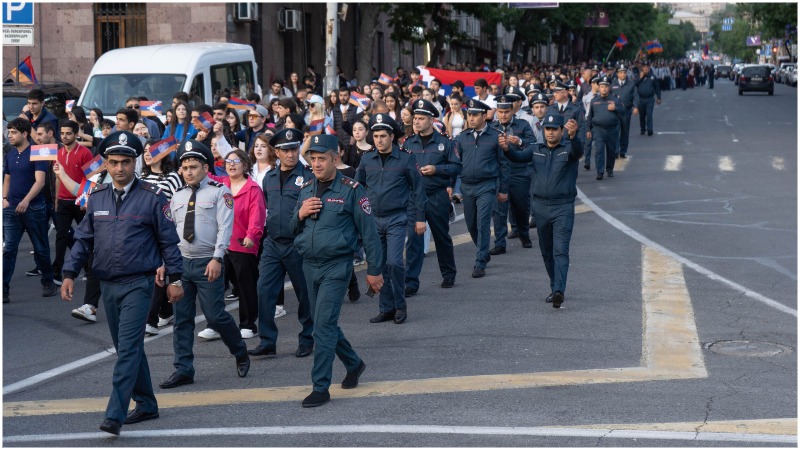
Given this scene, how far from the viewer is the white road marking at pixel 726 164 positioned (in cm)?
2289

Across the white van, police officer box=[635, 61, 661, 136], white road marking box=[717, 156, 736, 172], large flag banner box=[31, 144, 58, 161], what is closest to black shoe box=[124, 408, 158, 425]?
large flag banner box=[31, 144, 58, 161]

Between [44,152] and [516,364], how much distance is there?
563 centimetres

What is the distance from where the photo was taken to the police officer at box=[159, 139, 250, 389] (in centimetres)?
856

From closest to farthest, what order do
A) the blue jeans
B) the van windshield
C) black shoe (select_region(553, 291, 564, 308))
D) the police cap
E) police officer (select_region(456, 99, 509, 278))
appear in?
the police cap → black shoe (select_region(553, 291, 564, 308)) → the blue jeans → police officer (select_region(456, 99, 509, 278)) → the van windshield

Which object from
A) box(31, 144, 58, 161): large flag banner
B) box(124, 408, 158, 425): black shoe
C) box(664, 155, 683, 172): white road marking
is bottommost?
box(124, 408, 158, 425): black shoe

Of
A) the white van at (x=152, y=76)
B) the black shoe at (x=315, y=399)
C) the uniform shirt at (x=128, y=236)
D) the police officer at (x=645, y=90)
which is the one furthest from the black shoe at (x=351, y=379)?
the police officer at (x=645, y=90)

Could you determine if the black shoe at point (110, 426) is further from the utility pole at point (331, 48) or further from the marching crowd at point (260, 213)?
the utility pole at point (331, 48)

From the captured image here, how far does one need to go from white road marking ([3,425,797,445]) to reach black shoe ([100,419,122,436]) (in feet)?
0.18

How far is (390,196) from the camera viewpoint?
10648 millimetres

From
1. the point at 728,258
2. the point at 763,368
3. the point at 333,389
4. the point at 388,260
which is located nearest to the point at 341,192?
the point at 333,389

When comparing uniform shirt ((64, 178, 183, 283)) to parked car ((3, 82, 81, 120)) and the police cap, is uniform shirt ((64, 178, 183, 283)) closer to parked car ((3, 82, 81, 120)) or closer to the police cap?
the police cap

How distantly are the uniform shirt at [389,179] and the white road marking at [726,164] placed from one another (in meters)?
13.3

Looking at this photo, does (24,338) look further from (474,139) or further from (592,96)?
(592,96)

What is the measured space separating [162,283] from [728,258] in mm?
7660
